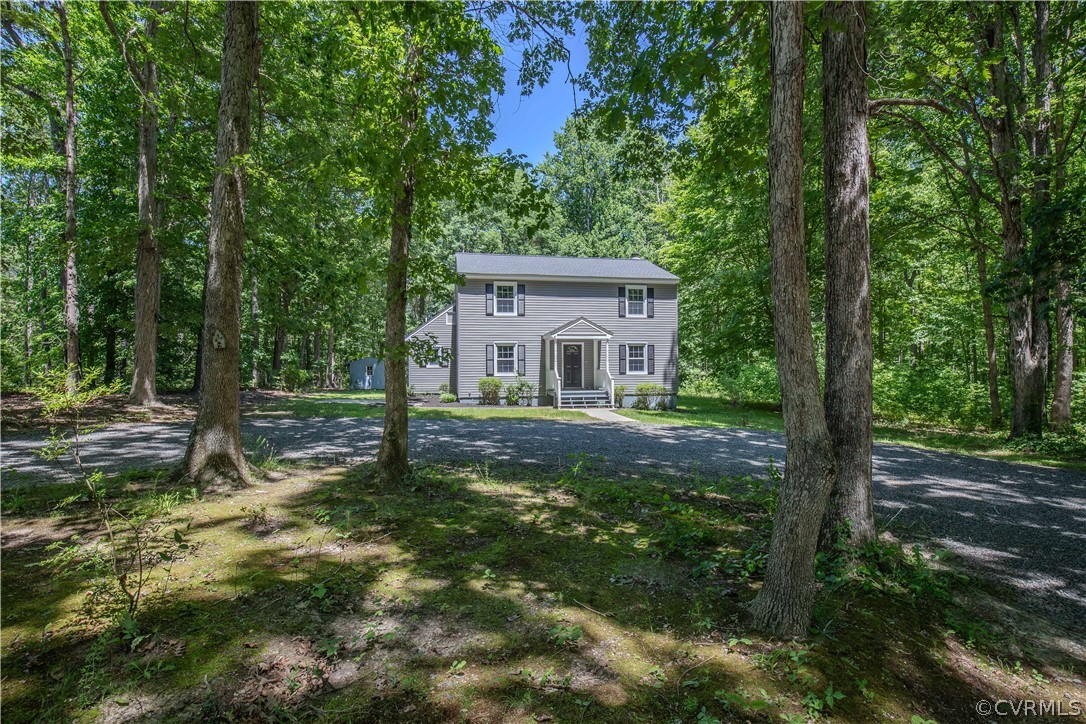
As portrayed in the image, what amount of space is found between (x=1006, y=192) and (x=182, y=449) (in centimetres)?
1590

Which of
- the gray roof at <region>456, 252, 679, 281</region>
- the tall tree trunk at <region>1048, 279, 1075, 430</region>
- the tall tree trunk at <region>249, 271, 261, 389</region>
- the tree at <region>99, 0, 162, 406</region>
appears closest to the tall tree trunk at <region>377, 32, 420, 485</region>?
the tree at <region>99, 0, 162, 406</region>

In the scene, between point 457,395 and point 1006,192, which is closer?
point 1006,192

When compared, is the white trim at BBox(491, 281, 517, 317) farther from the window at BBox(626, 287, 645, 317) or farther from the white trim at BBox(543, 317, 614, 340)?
the window at BBox(626, 287, 645, 317)

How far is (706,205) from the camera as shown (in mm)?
18594

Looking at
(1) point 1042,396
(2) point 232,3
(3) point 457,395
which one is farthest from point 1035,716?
(3) point 457,395

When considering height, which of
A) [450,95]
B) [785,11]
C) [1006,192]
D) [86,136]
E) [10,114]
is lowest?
[785,11]

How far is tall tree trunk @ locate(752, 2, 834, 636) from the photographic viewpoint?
88.8 inches

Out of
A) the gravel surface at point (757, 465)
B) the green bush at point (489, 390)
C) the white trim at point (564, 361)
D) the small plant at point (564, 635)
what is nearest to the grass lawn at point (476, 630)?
the small plant at point (564, 635)

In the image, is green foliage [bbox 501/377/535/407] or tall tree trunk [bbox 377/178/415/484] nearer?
tall tree trunk [bbox 377/178/415/484]

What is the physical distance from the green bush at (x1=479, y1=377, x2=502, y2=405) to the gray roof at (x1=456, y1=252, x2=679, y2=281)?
4.21 metres

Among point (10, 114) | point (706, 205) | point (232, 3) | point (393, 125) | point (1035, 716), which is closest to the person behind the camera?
point (1035, 716)

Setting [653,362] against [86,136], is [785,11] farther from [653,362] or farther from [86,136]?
[86,136]

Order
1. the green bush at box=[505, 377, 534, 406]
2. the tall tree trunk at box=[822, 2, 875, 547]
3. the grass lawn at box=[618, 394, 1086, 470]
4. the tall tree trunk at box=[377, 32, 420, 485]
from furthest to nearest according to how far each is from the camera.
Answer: the green bush at box=[505, 377, 534, 406] < the grass lawn at box=[618, 394, 1086, 470] < the tall tree trunk at box=[377, 32, 420, 485] < the tall tree trunk at box=[822, 2, 875, 547]

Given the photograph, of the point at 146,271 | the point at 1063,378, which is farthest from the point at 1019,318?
the point at 146,271
